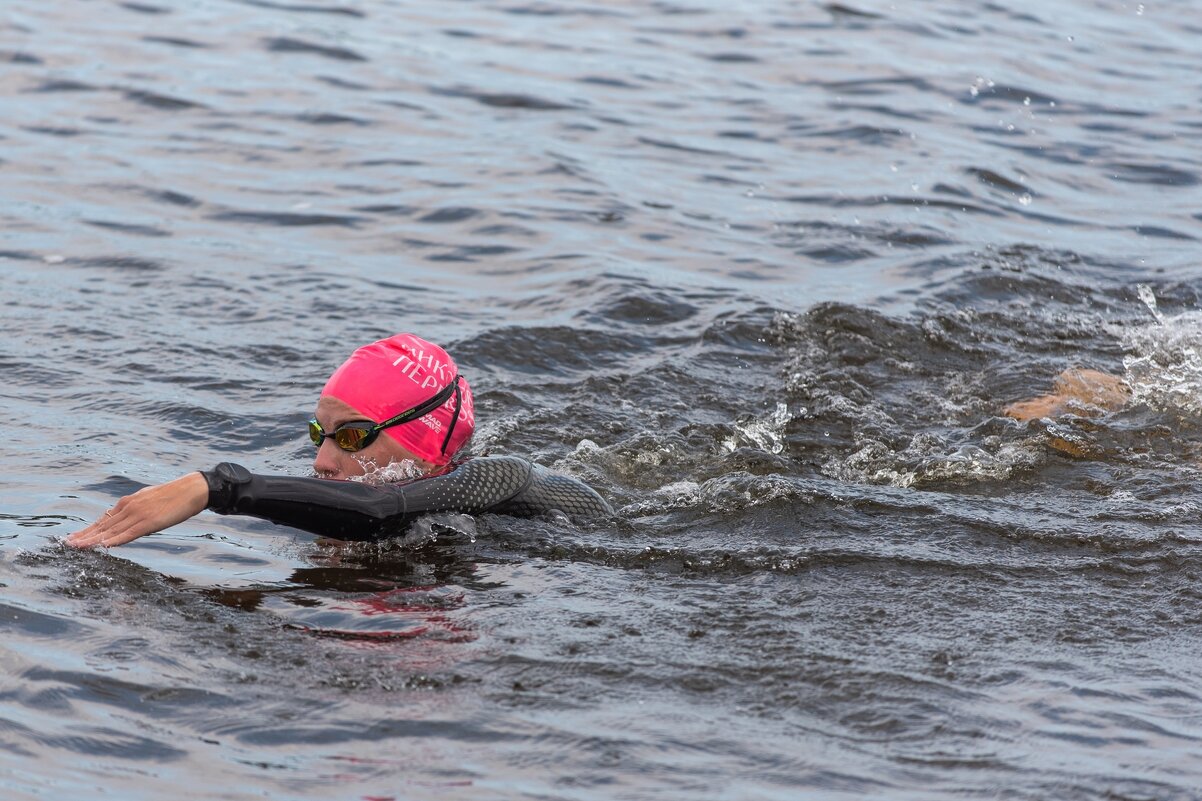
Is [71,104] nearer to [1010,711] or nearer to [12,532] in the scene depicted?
[12,532]

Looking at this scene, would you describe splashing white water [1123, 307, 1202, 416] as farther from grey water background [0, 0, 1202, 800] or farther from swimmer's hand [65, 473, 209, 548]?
swimmer's hand [65, 473, 209, 548]

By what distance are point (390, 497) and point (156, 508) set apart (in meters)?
0.88

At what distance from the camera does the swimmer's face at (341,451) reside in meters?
5.66

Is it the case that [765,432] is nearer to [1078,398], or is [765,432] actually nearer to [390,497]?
[1078,398]

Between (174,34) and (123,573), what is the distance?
12822 mm

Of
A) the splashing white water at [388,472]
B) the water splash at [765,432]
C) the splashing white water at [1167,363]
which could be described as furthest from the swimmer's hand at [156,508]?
the splashing white water at [1167,363]

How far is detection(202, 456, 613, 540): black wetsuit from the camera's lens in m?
4.87

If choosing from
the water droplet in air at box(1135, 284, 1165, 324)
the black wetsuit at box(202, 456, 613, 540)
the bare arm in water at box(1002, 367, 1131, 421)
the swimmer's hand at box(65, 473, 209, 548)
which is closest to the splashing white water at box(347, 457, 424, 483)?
the black wetsuit at box(202, 456, 613, 540)

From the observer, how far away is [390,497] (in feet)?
17.3

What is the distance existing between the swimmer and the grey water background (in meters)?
0.17

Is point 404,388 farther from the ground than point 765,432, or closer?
farther from the ground

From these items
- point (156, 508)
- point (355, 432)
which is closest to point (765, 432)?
point (355, 432)

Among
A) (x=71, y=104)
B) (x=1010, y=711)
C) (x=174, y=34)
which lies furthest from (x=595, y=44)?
(x=1010, y=711)

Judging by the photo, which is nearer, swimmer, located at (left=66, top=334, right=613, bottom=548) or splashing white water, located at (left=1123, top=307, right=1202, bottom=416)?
swimmer, located at (left=66, top=334, right=613, bottom=548)
